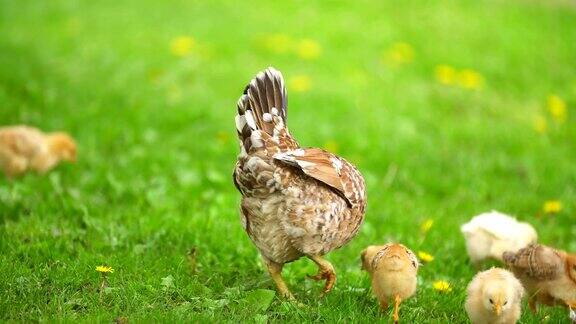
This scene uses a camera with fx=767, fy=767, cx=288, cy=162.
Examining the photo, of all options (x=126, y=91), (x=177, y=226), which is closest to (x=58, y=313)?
(x=177, y=226)

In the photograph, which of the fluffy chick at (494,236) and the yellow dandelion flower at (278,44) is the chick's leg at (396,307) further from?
the yellow dandelion flower at (278,44)

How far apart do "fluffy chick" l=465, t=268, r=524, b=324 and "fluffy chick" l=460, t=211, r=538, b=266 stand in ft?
4.49

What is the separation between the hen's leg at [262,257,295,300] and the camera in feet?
16.3

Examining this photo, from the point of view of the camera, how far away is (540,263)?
524 centimetres

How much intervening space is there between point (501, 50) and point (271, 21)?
149 inches

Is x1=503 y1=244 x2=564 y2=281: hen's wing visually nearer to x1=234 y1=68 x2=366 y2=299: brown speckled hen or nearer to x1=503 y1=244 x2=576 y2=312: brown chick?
x1=503 y1=244 x2=576 y2=312: brown chick

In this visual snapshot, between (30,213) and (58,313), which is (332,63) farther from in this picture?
(58,313)

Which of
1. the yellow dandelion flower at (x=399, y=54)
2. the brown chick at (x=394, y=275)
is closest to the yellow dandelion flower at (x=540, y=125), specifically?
the yellow dandelion flower at (x=399, y=54)

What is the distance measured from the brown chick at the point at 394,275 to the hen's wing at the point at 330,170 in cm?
39

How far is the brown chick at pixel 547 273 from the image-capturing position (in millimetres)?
5238

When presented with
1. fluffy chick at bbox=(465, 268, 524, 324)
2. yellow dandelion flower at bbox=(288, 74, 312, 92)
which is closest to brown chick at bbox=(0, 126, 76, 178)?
yellow dandelion flower at bbox=(288, 74, 312, 92)

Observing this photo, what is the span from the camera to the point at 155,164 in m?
7.77

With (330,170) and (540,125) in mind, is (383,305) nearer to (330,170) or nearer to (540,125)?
(330,170)

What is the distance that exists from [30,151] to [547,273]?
4.80 m
